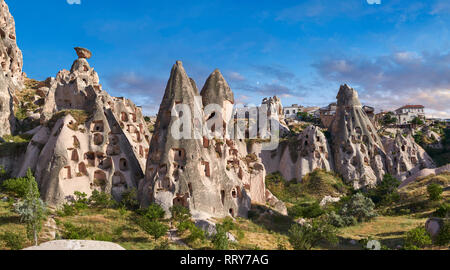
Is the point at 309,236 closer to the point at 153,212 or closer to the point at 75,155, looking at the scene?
the point at 153,212

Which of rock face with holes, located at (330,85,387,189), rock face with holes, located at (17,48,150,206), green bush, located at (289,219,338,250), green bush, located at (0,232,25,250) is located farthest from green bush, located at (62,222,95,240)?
rock face with holes, located at (330,85,387,189)

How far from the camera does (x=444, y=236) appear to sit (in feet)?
85.4

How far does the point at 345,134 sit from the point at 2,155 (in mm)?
56407

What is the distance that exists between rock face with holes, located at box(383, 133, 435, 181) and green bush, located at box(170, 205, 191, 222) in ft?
146

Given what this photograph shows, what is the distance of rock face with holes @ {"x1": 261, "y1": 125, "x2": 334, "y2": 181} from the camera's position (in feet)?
195

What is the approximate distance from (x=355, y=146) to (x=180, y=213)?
42.3 m

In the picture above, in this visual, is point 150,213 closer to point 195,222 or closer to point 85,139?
point 195,222

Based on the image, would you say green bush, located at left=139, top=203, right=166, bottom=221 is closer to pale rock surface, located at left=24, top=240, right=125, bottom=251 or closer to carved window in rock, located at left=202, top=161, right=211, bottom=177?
carved window in rock, located at left=202, top=161, right=211, bottom=177

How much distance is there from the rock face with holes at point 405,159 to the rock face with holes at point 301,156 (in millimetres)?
11322

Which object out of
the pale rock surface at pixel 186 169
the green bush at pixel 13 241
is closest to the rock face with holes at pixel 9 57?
the pale rock surface at pixel 186 169

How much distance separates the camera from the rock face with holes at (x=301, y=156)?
59.5m

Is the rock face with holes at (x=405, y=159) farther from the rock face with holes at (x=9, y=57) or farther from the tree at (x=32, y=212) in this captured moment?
the rock face with holes at (x=9, y=57)

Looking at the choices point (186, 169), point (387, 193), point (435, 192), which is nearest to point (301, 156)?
point (387, 193)
